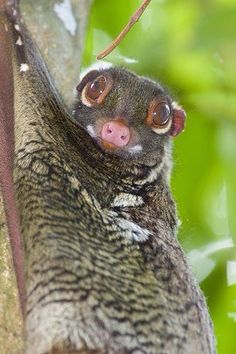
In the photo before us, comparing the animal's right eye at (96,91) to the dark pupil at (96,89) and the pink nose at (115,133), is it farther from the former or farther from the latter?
the pink nose at (115,133)

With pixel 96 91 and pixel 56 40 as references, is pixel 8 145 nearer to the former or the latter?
pixel 56 40

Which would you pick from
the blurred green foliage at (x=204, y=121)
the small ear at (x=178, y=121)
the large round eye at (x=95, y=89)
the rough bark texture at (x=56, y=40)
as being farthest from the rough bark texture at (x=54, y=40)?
the blurred green foliage at (x=204, y=121)

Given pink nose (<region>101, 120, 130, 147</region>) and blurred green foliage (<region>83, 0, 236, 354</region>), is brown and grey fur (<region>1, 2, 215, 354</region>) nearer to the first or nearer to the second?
pink nose (<region>101, 120, 130, 147</region>)

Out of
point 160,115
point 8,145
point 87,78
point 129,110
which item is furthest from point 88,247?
point 87,78

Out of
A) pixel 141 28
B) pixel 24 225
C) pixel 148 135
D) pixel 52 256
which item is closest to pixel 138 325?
pixel 52 256

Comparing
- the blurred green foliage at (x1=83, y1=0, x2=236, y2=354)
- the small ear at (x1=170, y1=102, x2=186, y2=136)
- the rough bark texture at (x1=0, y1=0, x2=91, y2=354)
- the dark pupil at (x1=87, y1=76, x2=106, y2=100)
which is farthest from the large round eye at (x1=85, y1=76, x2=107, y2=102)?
the blurred green foliage at (x1=83, y1=0, x2=236, y2=354)
